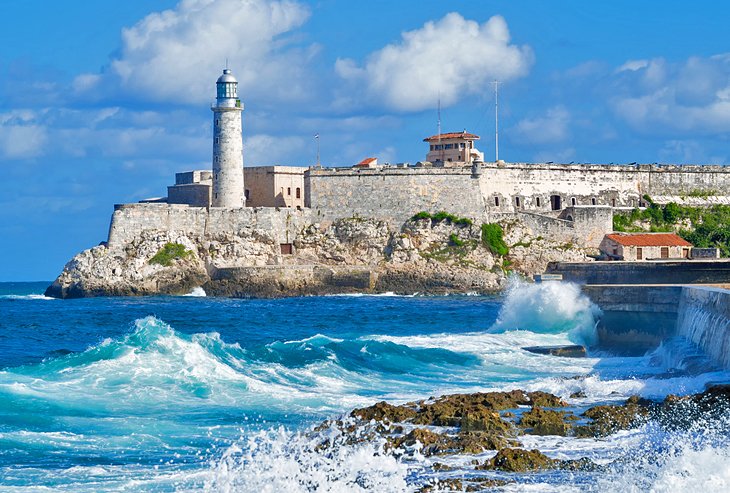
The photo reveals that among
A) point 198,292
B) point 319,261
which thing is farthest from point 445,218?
point 198,292

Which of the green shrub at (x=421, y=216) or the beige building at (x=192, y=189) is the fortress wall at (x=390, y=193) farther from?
the beige building at (x=192, y=189)

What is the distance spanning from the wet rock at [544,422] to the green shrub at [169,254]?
31709mm

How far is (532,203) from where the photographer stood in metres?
54.7

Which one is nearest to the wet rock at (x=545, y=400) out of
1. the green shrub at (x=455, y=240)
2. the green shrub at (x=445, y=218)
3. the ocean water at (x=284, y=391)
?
the ocean water at (x=284, y=391)

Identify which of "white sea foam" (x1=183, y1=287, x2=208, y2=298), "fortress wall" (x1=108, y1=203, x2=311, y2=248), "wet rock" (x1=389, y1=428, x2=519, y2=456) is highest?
"fortress wall" (x1=108, y1=203, x2=311, y2=248)

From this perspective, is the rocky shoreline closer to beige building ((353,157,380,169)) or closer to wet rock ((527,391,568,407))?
wet rock ((527,391,568,407))

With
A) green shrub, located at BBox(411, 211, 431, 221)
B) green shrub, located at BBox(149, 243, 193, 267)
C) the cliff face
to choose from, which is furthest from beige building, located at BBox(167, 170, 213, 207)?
green shrub, located at BBox(411, 211, 431, 221)

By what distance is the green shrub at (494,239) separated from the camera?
50.3 meters

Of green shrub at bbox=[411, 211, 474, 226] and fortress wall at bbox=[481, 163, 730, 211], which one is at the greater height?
fortress wall at bbox=[481, 163, 730, 211]

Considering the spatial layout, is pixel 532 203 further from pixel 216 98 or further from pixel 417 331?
pixel 417 331

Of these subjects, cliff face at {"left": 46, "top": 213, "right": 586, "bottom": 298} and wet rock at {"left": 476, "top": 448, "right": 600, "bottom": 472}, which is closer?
wet rock at {"left": 476, "top": 448, "right": 600, "bottom": 472}

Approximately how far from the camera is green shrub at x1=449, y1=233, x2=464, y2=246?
165 feet

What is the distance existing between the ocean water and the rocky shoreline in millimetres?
269

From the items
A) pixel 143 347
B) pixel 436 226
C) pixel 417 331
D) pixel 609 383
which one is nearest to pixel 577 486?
pixel 609 383
